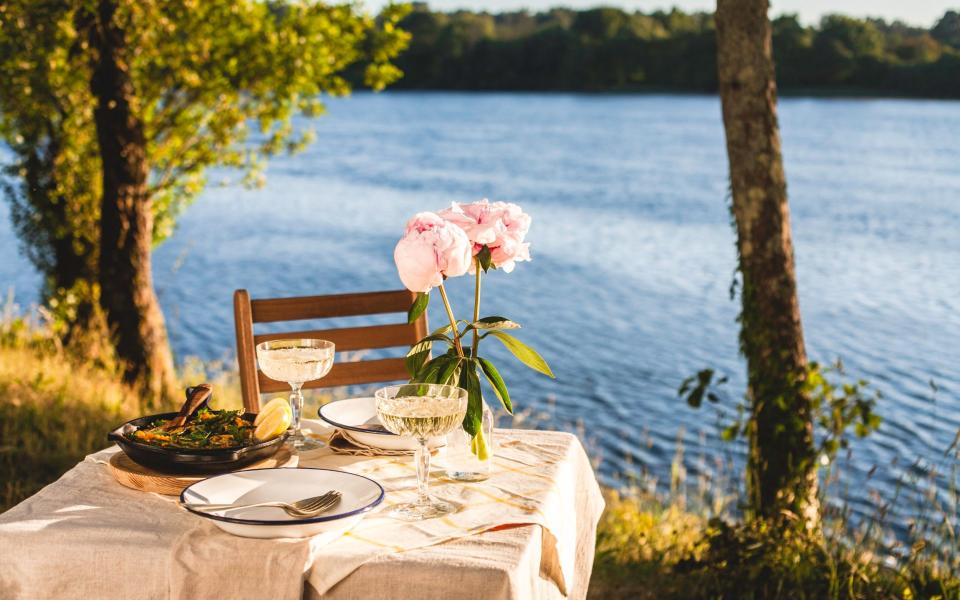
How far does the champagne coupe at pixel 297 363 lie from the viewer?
76.0 inches

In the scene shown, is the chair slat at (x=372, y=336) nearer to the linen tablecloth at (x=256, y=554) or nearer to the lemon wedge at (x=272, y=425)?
the lemon wedge at (x=272, y=425)

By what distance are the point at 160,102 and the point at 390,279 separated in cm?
638

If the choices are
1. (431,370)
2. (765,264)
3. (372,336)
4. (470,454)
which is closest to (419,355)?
(431,370)

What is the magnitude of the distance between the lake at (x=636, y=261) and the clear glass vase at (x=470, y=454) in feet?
5.81

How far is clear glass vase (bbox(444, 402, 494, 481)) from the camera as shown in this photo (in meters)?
1.84

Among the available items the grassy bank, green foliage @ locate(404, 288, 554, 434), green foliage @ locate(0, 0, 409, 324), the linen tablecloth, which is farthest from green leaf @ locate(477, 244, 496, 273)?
green foliage @ locate(0, 0, 409, 324)

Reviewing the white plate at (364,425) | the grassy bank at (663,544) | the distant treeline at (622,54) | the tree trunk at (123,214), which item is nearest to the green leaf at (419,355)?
the white plate at (364,425)

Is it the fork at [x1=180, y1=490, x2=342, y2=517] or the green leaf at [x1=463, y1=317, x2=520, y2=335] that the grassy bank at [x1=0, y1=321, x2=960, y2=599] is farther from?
the fork at [x1=180, y1=490, x2=342, y2=517]

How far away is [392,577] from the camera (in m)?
1.46

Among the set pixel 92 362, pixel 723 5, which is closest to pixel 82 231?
pixel 92 362

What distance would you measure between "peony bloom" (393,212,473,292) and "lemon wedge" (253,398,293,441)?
14.3 inches

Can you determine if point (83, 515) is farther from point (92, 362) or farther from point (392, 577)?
point (92, 362)

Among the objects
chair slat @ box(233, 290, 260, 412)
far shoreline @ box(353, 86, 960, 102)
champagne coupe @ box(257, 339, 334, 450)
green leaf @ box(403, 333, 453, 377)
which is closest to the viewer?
green leaf @ box(403, 333, 453, 377)

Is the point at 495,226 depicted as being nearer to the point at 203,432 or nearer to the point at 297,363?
the point at 297,363
